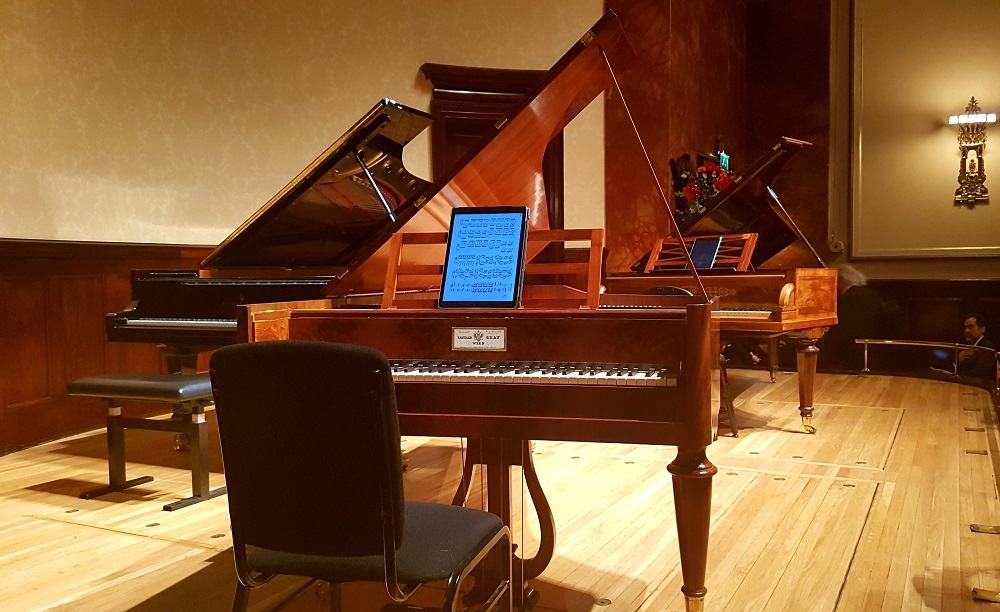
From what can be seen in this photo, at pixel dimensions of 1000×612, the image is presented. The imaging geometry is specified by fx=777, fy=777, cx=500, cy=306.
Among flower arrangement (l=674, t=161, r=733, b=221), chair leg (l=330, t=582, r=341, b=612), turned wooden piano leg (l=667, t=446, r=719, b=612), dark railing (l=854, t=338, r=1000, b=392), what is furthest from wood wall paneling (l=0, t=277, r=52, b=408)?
dark railing (l=854, t=338, r=1000, b=392)

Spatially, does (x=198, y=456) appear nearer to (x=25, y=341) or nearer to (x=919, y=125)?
(x=25, y=341)

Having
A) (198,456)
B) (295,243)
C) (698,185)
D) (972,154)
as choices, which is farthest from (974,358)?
(198,456)

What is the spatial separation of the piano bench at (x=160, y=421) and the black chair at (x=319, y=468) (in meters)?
2.05

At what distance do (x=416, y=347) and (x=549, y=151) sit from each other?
5322 millimetres

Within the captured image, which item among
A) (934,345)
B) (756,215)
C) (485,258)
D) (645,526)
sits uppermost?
(756,215)

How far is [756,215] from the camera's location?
16.2ft

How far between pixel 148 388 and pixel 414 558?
92.8 inches

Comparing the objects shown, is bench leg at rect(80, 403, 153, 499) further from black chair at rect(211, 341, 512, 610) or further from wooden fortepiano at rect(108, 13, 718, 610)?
black chair at rect(211, 341, 512, 610)

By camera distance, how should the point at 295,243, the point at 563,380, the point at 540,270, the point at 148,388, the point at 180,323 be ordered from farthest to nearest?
the point at 295,243 → the point at 180,323 → the point at 148,388 → the point at 540,270 → the point at 563,380

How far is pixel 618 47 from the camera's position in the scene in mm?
2453

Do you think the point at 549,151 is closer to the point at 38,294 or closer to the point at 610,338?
the point at 38,294

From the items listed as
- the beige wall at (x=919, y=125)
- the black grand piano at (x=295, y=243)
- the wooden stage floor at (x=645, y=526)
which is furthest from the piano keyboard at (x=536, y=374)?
the beige wall at (x=919, y=125)

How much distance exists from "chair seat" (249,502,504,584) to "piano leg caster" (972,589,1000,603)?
5.12 feet

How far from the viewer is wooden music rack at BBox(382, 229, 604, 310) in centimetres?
203
